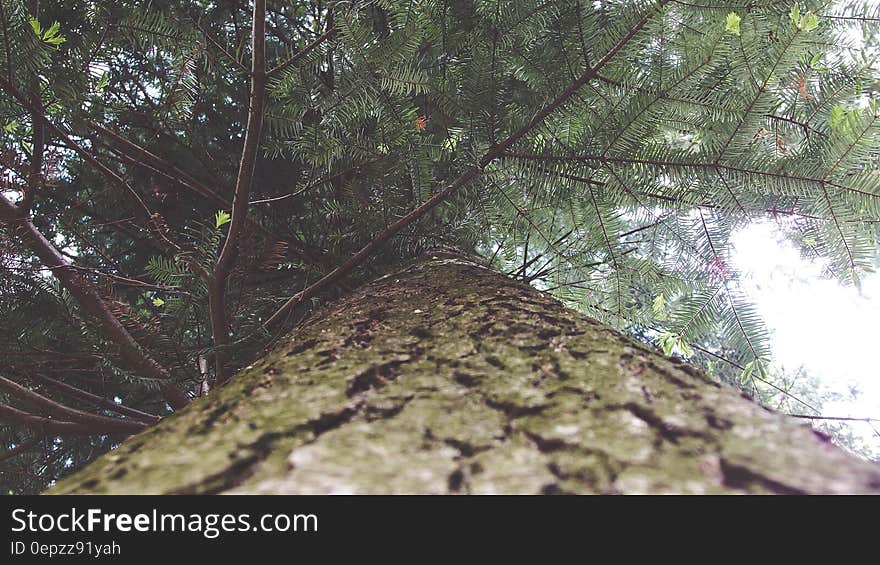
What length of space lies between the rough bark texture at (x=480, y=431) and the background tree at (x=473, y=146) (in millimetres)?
945

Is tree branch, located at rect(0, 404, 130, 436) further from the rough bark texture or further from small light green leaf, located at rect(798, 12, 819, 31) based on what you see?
small light green leaf, located at rect(798, 12, 819, 31)

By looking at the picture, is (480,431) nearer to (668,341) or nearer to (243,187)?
(243,187)

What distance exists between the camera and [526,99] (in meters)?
2.28

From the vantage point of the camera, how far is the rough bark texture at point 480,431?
1.73 ft

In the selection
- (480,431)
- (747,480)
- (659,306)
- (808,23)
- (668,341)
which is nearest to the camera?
(747,480)

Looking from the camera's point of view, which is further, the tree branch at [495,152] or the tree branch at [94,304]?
the tree branch at [94,304]

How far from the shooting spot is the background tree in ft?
5.18

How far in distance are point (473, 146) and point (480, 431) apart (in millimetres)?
1322

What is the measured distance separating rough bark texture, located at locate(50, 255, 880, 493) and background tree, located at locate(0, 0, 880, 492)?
3.10 ft

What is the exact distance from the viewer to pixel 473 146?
1.78 metres

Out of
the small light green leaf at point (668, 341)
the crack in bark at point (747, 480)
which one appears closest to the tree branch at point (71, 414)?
the crack in bark at point (747, 480)

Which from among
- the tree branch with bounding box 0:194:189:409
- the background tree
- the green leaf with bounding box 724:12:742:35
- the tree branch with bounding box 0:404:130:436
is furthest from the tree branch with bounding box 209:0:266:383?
the green leaf with bounding box 724:12:742:35

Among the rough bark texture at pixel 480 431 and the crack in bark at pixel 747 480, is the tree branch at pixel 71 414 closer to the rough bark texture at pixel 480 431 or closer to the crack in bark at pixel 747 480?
the rough bark texture at pixel 480 431

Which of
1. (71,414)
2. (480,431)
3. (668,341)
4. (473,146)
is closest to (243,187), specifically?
(473,146)
